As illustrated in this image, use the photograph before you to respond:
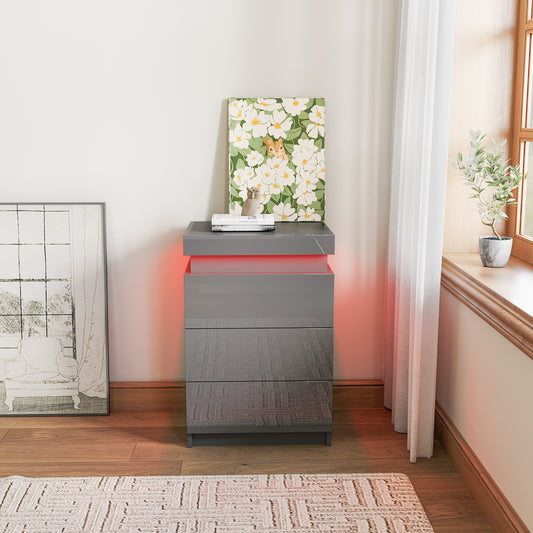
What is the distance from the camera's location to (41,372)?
3037mm

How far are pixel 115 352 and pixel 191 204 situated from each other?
30.2 inches

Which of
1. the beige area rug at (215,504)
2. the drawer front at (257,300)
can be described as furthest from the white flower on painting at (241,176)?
the beige area rug at (215,504)

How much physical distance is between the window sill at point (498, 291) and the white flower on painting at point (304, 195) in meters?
0.62

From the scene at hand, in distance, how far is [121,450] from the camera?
8.99 ft

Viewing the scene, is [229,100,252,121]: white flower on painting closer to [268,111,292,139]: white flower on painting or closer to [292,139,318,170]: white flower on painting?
[268,111,292,139]: white flower on painting

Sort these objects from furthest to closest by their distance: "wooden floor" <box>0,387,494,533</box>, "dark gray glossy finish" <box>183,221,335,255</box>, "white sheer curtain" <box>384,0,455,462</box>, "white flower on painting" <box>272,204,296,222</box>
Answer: "white flower on painting" <box>272,204,296,222</box> < "dark gray glossy finish" <box>183,221,335,255</box> < "wooden floor" <box>0,387,494,533</box> < "white sheer curtain" <box>384,0,455,462</box>

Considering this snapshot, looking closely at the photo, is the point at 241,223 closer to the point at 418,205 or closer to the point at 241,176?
the point at 241,176

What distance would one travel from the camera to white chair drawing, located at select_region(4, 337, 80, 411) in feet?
9.91

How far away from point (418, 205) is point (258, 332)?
0.78 metres

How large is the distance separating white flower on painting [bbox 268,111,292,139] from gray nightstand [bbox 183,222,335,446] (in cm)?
44

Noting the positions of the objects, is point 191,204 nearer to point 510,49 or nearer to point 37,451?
point 37,451

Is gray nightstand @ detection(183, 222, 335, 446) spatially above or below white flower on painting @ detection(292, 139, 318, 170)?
below

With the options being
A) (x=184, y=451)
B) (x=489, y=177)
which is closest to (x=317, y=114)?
(x=489, y=177)

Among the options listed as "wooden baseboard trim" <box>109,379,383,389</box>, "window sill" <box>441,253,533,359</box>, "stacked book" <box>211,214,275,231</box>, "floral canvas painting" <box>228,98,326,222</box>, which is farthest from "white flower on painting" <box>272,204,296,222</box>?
"wooden baseboard trim" <box>109,379,383,389</box>
